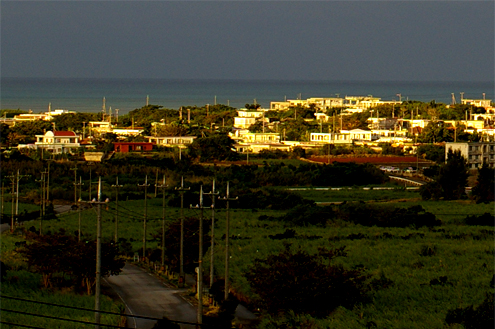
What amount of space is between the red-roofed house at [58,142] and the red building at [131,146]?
295 cm

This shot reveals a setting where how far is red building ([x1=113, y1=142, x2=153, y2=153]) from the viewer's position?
63.9m

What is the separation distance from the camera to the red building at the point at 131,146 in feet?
210

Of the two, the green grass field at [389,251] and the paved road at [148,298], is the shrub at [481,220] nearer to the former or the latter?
the green grass field at [389,251]

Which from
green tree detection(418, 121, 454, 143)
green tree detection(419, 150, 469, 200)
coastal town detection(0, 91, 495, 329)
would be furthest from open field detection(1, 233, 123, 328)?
green tree detection(418, 121, 454, 143)

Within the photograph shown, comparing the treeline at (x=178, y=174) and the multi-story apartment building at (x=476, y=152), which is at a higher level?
the multi-story apartment building at (x=476, y=152)

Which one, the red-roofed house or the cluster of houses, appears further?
the cluster of houses

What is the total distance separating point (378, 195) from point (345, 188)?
17.0 feet

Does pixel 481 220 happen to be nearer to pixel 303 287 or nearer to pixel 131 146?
pixel 303 287

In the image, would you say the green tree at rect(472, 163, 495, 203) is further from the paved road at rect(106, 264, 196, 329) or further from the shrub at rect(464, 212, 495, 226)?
the paved road at rect(106, 264, 196, 329)

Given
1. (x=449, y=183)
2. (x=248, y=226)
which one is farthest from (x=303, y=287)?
(x=449, y=183)

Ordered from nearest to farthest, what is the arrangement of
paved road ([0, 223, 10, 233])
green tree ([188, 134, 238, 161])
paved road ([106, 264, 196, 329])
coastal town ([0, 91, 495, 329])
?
coastal town ([0, 91, 495, 329]), paved road ([106, 264, 196, 329]), paved road ([0, 223, 10, 233]), green tree ([188, 134, 238, 161])

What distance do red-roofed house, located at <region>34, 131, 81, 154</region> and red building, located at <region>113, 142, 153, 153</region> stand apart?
116 inches

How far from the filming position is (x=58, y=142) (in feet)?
212

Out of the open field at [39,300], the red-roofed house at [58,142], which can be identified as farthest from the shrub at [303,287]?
the red-roofed house at [58,142]
